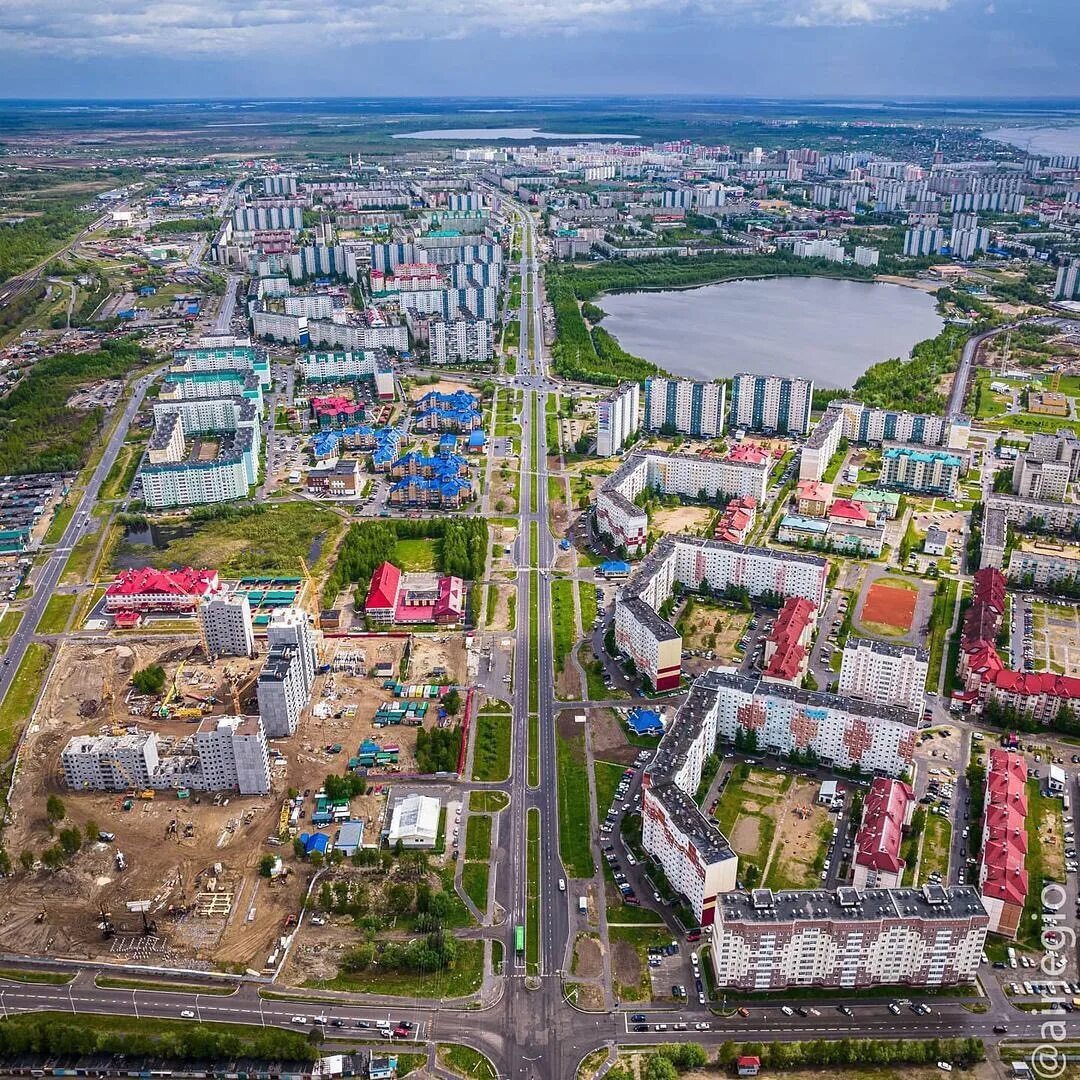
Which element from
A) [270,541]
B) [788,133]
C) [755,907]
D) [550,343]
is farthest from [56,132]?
[755,907]

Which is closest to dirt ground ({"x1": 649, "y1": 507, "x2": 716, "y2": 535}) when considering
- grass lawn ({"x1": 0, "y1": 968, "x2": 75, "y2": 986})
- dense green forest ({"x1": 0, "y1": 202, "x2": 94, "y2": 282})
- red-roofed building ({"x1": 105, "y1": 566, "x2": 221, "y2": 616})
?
red-roofed building ({"x1": 105, "y1": 566, "x2": 221, "y2": 616})

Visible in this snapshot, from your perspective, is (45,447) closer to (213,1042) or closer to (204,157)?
(213,1042)

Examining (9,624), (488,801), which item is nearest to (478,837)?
(488,801)

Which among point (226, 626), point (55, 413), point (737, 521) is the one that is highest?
point (55, 413)

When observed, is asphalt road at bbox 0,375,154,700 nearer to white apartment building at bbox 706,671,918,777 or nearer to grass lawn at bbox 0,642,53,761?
grass lawn at bbox 0,642,53,761

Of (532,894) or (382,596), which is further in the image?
(382,596)

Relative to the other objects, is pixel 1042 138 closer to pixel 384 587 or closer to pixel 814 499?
pixel 814 499
